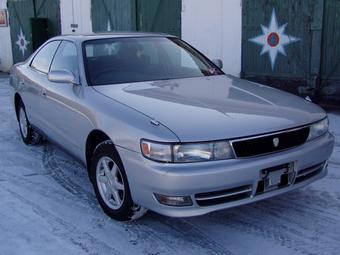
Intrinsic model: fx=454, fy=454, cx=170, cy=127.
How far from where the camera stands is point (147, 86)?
4.03m

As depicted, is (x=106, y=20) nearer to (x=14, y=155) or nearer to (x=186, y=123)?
(x=14, y=155)

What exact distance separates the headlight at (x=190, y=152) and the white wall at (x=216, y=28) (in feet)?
20.6

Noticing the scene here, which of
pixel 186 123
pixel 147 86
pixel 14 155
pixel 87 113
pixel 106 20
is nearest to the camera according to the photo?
pixel 186 123

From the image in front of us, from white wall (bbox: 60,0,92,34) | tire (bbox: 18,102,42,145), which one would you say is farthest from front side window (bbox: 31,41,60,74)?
white wall (bbox: 60,0,92,34)

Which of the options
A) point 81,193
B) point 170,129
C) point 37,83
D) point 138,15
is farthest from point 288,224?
point 138,15

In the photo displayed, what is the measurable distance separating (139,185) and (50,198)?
135cm

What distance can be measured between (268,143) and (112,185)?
4.13ft

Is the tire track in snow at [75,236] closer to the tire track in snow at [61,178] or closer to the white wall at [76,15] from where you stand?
the tire track in snow at [61,178]

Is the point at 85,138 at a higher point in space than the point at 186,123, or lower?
lower

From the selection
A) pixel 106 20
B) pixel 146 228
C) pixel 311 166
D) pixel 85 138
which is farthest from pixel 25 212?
pixel 106 20

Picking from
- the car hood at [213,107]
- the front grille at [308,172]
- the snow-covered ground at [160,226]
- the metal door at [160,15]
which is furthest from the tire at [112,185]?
the metal door at [160,15]

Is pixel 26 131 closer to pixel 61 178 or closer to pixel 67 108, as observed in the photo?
pixel 61 178

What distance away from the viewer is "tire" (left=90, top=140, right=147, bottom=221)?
3.39 metres

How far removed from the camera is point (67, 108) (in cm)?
418
